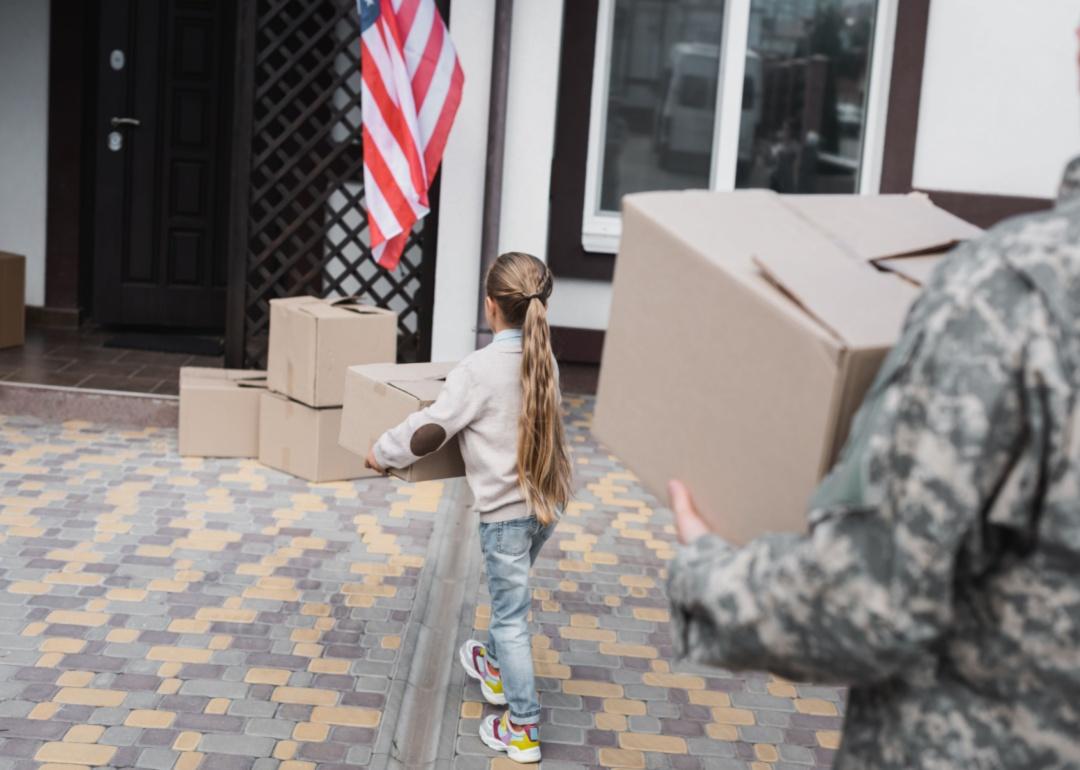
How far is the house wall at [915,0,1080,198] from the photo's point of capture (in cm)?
774

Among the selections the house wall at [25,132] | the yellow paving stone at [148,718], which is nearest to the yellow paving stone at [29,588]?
the yellow paving stone at [148,718]

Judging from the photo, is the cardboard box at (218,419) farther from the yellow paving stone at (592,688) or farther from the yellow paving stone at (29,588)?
the yellow paving stone at (592,688)

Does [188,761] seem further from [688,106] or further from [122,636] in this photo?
[688,106]

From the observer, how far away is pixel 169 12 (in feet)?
27.5

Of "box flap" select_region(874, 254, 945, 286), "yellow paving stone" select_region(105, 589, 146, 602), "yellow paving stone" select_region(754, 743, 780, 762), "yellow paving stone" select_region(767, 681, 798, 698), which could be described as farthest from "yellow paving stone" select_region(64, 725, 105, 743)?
"box flap" select_region(874, 254, 945, 286)

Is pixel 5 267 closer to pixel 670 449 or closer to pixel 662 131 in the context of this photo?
pixel 662 131

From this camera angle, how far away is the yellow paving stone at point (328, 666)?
400 centimetres

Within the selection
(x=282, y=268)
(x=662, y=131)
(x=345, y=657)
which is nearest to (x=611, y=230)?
(x=662, y=131)

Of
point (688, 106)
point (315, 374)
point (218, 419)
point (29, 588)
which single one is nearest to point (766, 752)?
point (29, 588)

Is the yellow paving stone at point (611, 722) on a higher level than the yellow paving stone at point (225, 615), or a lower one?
lower

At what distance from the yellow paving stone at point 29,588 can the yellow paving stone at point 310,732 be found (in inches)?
53.8

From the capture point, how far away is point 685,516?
5.29 ft

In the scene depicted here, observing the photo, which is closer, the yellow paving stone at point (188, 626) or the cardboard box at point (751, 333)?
the cardboard box at point (751, 333)

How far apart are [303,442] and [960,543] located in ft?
16.2
